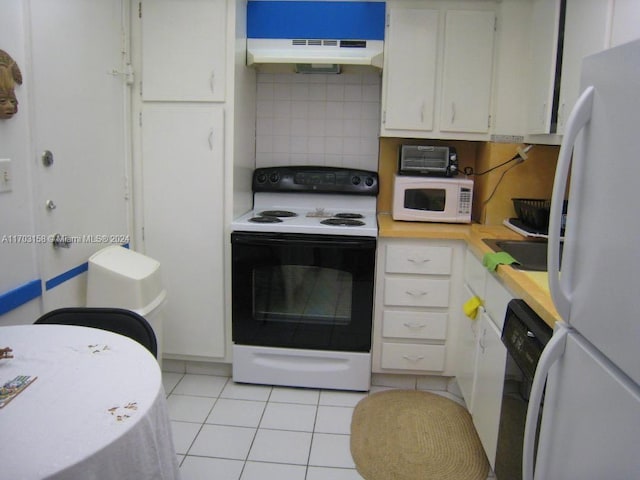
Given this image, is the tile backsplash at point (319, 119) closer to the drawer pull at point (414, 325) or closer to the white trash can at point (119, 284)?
the drawer pull at point (414, 325)

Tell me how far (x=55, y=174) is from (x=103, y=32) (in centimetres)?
78

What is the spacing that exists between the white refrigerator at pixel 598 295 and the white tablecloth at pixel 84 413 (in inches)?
33.9

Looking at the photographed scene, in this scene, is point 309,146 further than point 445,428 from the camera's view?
Yes

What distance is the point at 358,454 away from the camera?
2.25 metres

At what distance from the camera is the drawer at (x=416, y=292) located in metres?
2.70

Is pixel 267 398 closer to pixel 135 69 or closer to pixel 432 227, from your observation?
pixel 432 227

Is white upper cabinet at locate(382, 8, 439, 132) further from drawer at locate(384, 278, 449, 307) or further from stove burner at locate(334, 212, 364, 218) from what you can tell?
drawer at locate(384, 278, 449, 307)

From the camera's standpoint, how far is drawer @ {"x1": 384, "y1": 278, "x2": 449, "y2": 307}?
2695 millimetres

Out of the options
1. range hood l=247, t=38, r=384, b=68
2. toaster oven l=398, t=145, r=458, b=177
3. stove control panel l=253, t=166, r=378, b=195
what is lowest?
stove control panel l=253, t=166, r=378, b=195

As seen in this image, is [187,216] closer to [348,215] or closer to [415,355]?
[348,215]

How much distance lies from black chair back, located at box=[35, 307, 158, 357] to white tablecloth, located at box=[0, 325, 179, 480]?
6.3 inches

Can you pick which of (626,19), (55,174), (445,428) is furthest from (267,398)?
(626,19)

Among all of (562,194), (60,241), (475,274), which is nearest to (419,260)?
(475,274)

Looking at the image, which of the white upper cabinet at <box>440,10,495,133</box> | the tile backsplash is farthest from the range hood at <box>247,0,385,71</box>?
the white upper cabinet at <box>440,10,495,133</box>
